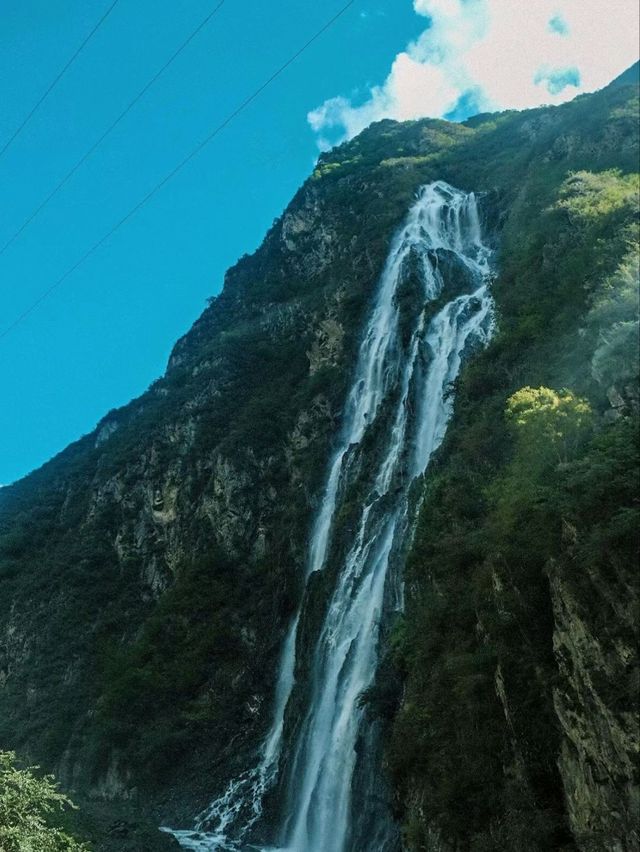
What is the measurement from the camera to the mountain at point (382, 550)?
10.6m

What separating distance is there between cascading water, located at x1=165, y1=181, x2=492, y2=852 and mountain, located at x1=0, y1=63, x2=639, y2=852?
5.7 inches

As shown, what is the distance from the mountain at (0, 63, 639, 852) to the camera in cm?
1059

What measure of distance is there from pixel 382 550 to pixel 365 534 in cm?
184

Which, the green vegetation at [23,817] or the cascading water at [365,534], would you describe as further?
the cascading water at [365,534]

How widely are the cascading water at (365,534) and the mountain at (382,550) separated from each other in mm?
146

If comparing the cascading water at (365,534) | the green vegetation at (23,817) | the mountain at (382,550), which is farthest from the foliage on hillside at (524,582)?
the green vegetation at (23,817)

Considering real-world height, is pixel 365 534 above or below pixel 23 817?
above

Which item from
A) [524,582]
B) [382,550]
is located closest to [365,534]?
[382,550]

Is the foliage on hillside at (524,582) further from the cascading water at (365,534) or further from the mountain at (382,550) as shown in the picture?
the cascading water at (365,534)

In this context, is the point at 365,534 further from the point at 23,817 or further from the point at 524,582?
the point at 23,817

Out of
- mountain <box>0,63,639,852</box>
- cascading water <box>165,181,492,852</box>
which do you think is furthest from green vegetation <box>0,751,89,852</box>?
cascading water <box>165,181,492,852</box>

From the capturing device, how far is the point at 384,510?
25.7 meters

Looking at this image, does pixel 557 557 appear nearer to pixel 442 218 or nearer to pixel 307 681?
pixel 307 681

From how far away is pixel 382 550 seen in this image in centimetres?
2377
